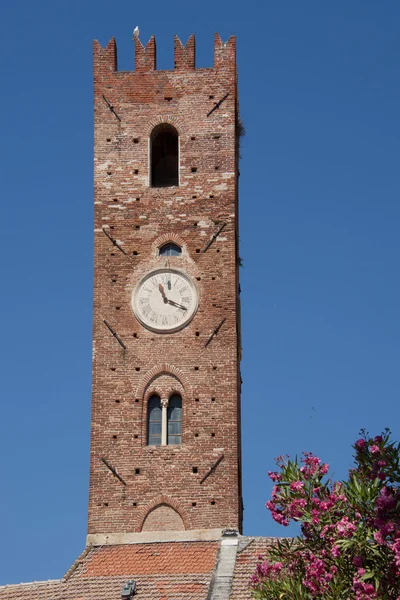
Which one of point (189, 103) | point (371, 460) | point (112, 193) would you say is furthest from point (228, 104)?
point (371, 460)

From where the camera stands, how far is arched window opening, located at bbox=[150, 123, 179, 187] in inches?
1644

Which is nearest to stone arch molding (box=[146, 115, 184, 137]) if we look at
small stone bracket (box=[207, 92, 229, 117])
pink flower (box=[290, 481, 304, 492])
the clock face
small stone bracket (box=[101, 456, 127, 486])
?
small stone bracket (box=[207, 92, 229, 117])

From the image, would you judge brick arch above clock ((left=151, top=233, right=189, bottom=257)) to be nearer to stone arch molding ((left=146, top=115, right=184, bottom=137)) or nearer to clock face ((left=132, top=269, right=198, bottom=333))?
clock face ((left=132, top=269, right=198, bottom=333))

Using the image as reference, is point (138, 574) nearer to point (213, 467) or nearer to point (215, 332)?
point (213, 467)

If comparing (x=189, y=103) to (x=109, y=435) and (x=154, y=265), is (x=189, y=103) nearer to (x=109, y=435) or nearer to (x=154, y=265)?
(x=154, y=265)

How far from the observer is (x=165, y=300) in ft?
128

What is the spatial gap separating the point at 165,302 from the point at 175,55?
707 cm

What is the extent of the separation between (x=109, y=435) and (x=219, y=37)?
37.2 ft

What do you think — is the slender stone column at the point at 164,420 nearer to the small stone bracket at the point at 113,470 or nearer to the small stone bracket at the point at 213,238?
the small stone bracket at the point at 113,470

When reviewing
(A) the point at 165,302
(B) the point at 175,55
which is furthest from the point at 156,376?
(B) the point at 175,55

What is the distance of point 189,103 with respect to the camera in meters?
40.7

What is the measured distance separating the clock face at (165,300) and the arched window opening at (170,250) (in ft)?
1.60

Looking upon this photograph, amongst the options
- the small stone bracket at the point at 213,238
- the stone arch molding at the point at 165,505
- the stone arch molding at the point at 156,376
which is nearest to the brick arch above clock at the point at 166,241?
the small stone bracket at the point at 213,238

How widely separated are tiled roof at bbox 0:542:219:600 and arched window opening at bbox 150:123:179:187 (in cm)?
1044
